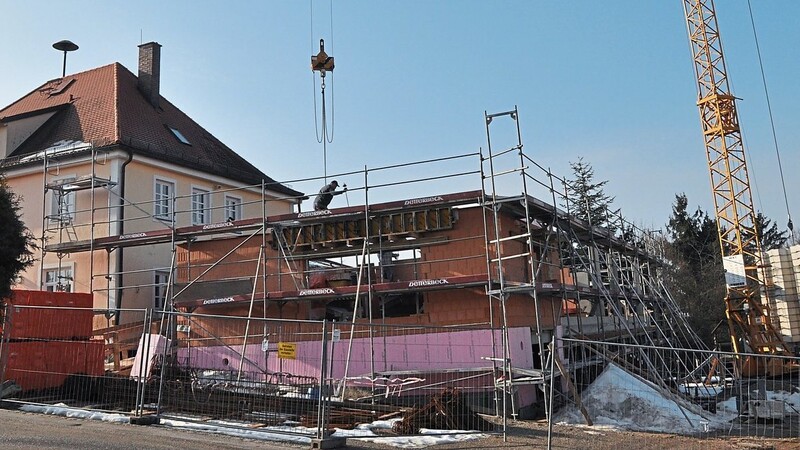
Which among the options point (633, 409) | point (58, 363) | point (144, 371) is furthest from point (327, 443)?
point (58, 363)

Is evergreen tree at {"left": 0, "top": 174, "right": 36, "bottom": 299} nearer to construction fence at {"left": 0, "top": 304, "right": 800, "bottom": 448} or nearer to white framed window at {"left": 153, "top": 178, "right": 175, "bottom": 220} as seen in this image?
construction fence at {"left": 0, "top": 304, "right": 800, "bottom": 448}

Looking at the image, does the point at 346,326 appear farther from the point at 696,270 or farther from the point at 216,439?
the point at 696,270

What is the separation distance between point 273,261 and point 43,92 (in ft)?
51.8

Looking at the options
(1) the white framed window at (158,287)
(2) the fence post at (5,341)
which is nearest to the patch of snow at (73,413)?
(2) the fence post at (5,341)

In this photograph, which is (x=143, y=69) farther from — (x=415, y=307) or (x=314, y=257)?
(x=415, y=307)

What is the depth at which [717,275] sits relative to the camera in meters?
41.5

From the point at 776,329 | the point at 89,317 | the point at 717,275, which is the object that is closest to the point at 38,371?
the point at 89,317

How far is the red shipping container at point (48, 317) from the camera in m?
13.7

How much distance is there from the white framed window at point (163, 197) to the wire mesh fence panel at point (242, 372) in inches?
205

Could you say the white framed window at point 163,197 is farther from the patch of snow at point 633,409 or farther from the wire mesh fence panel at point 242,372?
the patch of snow at point 633,409

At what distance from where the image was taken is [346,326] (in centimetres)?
1644

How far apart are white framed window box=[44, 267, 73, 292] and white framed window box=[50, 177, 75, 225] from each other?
1467 millimetres

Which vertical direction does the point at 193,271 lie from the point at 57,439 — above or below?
above

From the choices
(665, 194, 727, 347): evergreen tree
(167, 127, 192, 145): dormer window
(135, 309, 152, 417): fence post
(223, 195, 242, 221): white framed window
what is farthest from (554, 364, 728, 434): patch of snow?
(665, 194, 727, 347): evergreen tree
